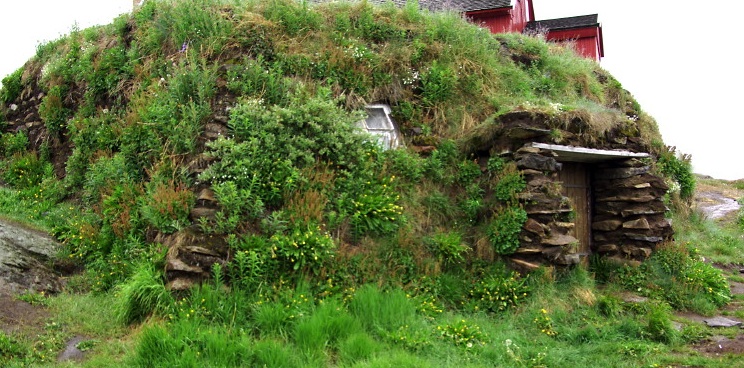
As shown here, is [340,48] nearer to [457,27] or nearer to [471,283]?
[457,27]

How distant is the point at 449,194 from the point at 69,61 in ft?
27.7

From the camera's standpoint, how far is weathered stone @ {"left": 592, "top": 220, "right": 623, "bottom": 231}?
9820 millimetres

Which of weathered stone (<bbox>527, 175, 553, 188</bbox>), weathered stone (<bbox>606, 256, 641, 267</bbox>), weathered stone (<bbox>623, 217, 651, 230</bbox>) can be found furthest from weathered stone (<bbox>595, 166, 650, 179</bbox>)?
weathered stone (<bbox>527, 175, 553, 188</bbox>)

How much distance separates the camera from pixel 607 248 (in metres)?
9.84

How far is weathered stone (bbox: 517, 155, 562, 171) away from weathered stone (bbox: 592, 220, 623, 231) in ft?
7.77

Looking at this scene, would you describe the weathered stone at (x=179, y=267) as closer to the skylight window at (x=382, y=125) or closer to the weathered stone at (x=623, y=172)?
the skylight window at (x=382, y=125)

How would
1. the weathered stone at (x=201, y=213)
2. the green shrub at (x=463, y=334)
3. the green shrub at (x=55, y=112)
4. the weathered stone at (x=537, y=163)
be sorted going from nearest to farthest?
the green shrub at (x=463, y=334)
the weathered stone at (x=201, y=213)
the weathered stone at (x=537, y=163)
the green shrub at (x=55, y=112)

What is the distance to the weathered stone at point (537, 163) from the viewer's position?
8266 mm

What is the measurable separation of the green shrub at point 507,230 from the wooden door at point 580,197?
84.2 inches

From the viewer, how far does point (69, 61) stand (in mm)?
11484

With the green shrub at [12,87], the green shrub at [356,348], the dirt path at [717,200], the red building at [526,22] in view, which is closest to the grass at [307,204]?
the green shrub at [356,348]

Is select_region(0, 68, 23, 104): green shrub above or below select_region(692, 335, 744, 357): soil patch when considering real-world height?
above

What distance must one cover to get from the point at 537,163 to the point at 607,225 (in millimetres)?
2656

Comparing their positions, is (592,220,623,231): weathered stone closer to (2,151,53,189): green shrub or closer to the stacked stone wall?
the stacked stone wall
